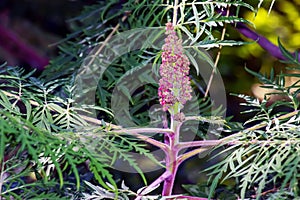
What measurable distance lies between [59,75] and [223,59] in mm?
232

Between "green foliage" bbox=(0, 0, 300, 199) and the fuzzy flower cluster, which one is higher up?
the fuzzy flower cluster

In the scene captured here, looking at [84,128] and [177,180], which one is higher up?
[84,128]

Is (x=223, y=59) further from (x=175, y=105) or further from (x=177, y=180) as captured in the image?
(x=175, y=105)

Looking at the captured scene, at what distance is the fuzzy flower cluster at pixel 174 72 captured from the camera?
323mm

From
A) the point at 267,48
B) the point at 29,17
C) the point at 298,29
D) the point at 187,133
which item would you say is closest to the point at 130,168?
the point at 187,133

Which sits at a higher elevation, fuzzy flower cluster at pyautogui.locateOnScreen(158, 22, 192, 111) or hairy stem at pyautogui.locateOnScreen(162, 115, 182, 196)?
fuzzy flower cluster at pyautogui.locateOnScreen(158, 22, 192, 111)

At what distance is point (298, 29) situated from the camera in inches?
25.2

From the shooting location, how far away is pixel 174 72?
0.32m

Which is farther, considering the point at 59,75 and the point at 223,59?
the point at 223,59

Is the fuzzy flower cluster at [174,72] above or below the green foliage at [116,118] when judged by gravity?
above

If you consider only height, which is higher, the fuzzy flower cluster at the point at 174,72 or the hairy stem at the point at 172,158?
the fuzzy flower cluster at the point at 174,72

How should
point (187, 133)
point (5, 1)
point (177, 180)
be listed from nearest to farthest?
point (187, 133), point (177, 180), point (5, 1)

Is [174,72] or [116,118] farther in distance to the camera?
[116,118]

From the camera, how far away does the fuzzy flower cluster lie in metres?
0.32
